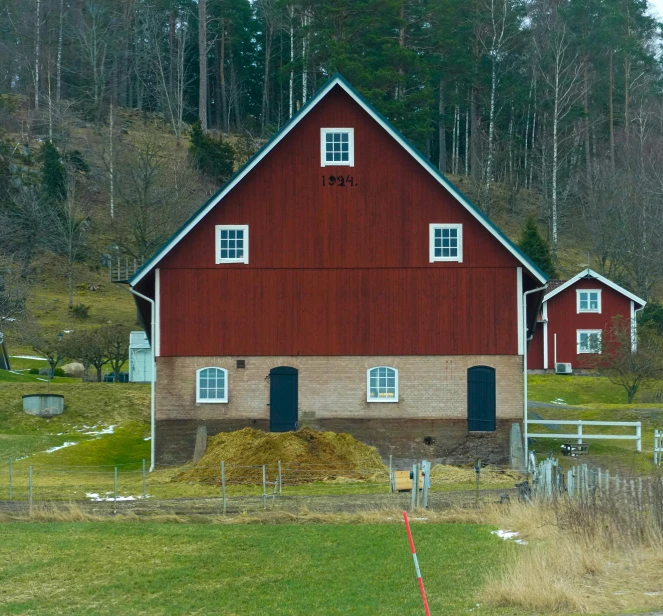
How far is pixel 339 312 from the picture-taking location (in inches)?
1479

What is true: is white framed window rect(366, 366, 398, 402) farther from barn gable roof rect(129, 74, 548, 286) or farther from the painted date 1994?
the painted date 1994

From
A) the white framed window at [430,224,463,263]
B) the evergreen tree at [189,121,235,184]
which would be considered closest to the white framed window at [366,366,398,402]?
the white framed window at [430,224,463,263]

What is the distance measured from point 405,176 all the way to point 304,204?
3.42m

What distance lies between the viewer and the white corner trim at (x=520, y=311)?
122ft

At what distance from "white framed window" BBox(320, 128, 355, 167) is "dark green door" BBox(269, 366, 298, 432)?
6.93 metres

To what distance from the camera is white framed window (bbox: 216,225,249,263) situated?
37.7 m

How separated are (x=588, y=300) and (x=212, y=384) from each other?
37110mm

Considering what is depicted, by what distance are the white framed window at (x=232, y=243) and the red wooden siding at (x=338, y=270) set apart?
0.64 ft

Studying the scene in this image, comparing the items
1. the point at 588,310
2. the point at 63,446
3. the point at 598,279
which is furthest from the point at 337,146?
the point at 588,310

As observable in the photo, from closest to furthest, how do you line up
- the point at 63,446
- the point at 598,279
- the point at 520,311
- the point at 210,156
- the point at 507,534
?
1. the point at 507,534
2. the point at 520,311
3. the point at 63,446
4. the point at 598,279
5. the point at 210,156

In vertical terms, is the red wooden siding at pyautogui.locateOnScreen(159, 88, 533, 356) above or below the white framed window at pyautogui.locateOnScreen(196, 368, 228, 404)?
above

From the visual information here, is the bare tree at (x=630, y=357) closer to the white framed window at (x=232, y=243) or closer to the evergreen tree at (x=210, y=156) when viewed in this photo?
the white framed window at (x=232, y=243)

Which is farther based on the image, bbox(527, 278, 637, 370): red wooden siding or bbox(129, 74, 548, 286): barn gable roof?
bbox(527, 278, 637, 370): red wooden siding

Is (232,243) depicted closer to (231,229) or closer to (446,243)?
(231,229)
